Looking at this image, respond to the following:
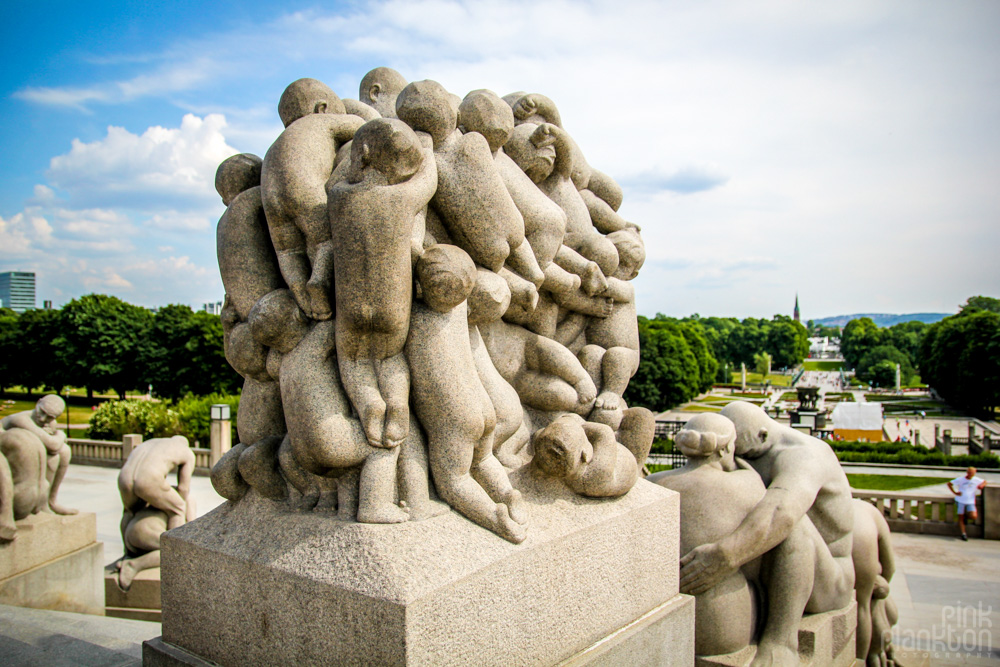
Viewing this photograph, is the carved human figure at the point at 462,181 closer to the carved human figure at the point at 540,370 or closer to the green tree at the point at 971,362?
the carved human figure at the point at 540,370

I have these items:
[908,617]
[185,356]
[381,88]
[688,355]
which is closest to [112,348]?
[185,356]

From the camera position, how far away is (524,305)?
14.4 ft

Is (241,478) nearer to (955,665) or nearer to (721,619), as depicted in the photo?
(721,619)

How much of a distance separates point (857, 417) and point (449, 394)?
4001 centimetres

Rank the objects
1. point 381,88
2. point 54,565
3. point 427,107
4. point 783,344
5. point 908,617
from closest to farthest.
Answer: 1. point 427,107
2. point 381,88
3. point 54,565
4. point 908,617
5. point 783,344

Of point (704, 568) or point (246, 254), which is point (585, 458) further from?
point (246, 254)

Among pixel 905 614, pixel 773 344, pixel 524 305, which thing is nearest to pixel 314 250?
pixel 524 305

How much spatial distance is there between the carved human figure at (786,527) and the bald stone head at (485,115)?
2968mm

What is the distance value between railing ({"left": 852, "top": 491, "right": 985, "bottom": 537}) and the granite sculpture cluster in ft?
37.5

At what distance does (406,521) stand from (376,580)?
40 cm

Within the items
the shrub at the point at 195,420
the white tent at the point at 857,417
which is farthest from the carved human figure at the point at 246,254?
the white tent at the point at 857,417

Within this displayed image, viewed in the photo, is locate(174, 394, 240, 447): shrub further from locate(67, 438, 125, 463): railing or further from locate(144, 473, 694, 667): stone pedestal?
locate(144, 473, 694, 667): stone pedestal

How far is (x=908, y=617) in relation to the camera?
9453mm

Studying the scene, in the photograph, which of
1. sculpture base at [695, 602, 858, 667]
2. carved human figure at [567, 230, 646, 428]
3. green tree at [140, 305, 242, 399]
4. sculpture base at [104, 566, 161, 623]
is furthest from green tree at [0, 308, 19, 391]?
sculpture base at [695, 602, 858, 667]
